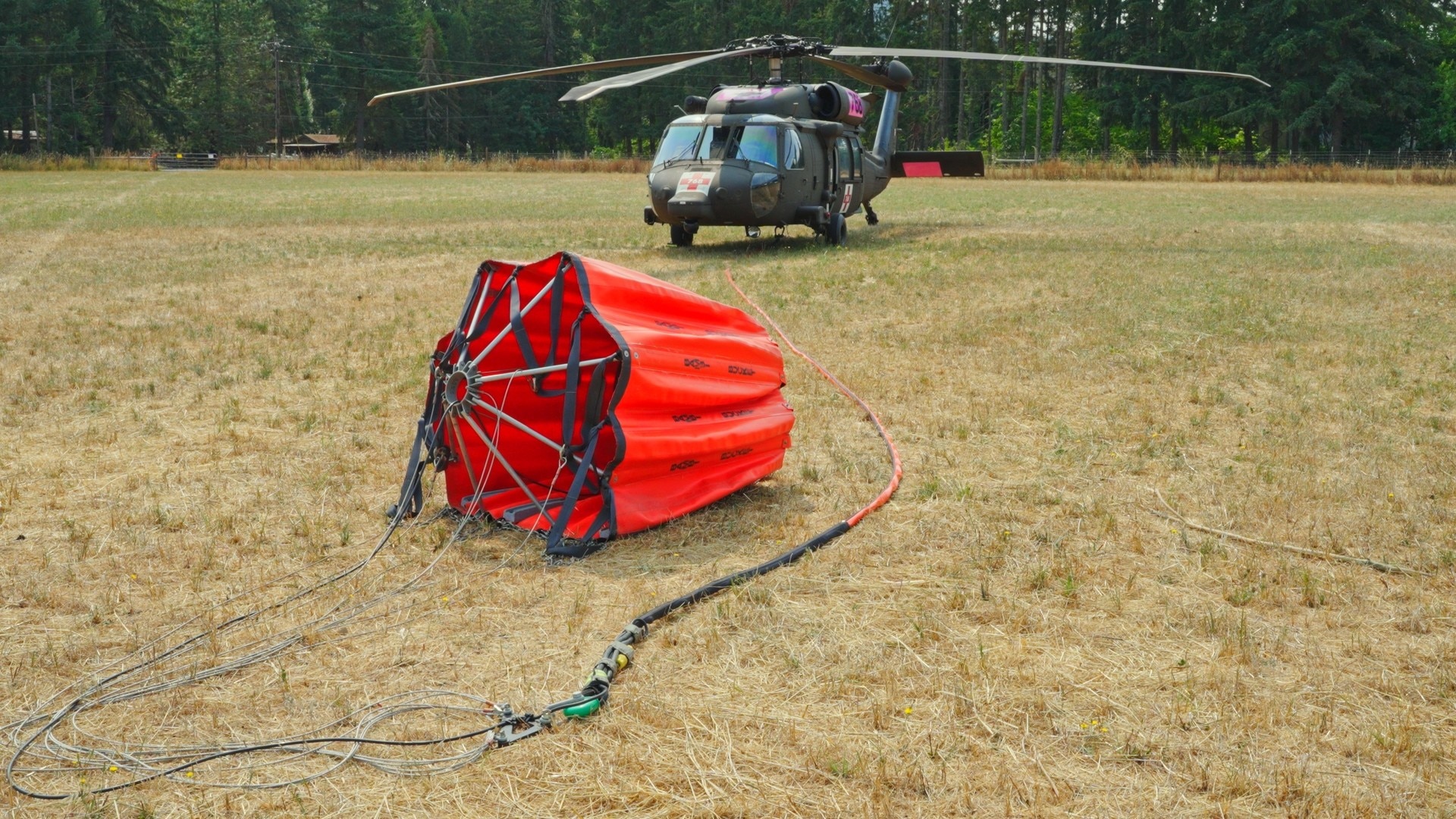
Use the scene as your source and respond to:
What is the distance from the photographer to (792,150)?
17125 millimetres

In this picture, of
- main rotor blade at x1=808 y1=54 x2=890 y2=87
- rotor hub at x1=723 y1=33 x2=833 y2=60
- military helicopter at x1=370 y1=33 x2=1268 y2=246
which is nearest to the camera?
main rotor blade at x1=808 y1=54 x2=890 y2=87

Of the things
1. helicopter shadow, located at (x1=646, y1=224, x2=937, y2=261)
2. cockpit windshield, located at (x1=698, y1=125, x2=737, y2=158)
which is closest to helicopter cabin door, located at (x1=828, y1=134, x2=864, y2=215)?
helicopter shadow, located at (x1=646, y1=224, x2=937, y2=261)

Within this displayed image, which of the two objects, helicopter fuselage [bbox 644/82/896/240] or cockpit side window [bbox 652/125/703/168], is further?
cockpit side window [bbox 652/125/703/168]

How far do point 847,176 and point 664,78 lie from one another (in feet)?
200

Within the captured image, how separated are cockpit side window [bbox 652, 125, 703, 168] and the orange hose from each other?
4.66 m

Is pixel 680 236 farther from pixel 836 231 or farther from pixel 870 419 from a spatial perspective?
pixel 870 419

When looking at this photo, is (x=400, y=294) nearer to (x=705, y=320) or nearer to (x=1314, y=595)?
(x=705, y=320)

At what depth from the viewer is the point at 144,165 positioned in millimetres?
56000

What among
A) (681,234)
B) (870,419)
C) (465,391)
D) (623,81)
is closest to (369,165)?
(681,234)

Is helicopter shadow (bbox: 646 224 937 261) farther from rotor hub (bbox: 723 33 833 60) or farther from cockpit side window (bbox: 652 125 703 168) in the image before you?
rotor hub (bbox: 723 33 833 60)

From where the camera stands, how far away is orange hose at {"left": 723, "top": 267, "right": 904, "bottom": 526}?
6074mm

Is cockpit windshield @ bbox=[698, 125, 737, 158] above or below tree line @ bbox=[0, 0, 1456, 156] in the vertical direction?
below

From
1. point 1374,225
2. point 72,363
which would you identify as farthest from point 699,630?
point 1374,225

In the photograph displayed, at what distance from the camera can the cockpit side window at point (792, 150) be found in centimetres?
1703
